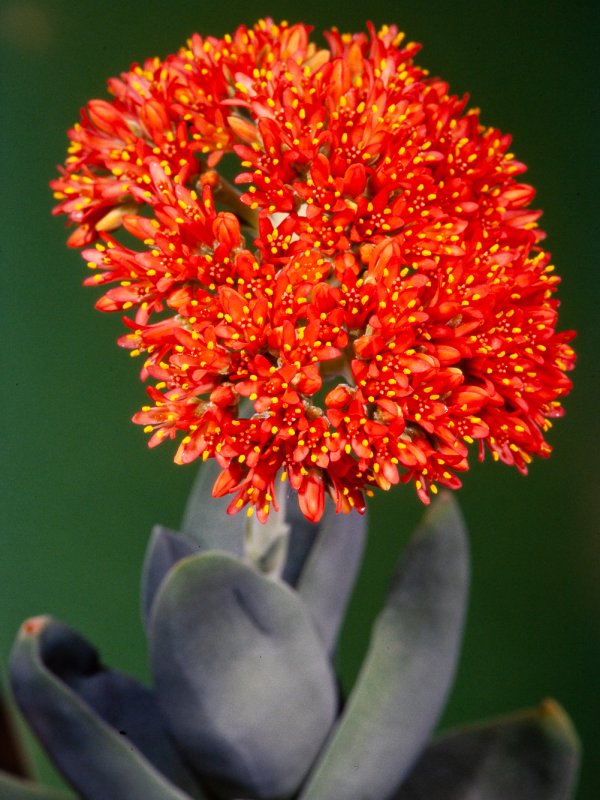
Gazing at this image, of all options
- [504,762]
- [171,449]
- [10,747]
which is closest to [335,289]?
[504,762]

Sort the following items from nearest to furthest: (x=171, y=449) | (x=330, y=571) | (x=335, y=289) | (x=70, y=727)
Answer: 1. (x=335, y=289)
2. (x=70, y=727)
3. (x=330, y=571)
4. (x=171, y=449)

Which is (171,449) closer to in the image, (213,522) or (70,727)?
(213,522)

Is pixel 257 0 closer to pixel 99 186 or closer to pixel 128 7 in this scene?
pixel 128 7

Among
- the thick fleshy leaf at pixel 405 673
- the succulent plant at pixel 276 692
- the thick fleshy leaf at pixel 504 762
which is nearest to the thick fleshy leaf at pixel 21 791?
the succulent plant at pixel 276 692

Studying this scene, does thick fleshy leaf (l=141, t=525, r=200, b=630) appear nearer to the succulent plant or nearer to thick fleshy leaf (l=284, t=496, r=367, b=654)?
the succulent plant

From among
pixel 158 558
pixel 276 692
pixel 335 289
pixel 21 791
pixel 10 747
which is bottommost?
pixel 10 747

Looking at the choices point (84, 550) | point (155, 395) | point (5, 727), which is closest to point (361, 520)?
point (155, 395)
